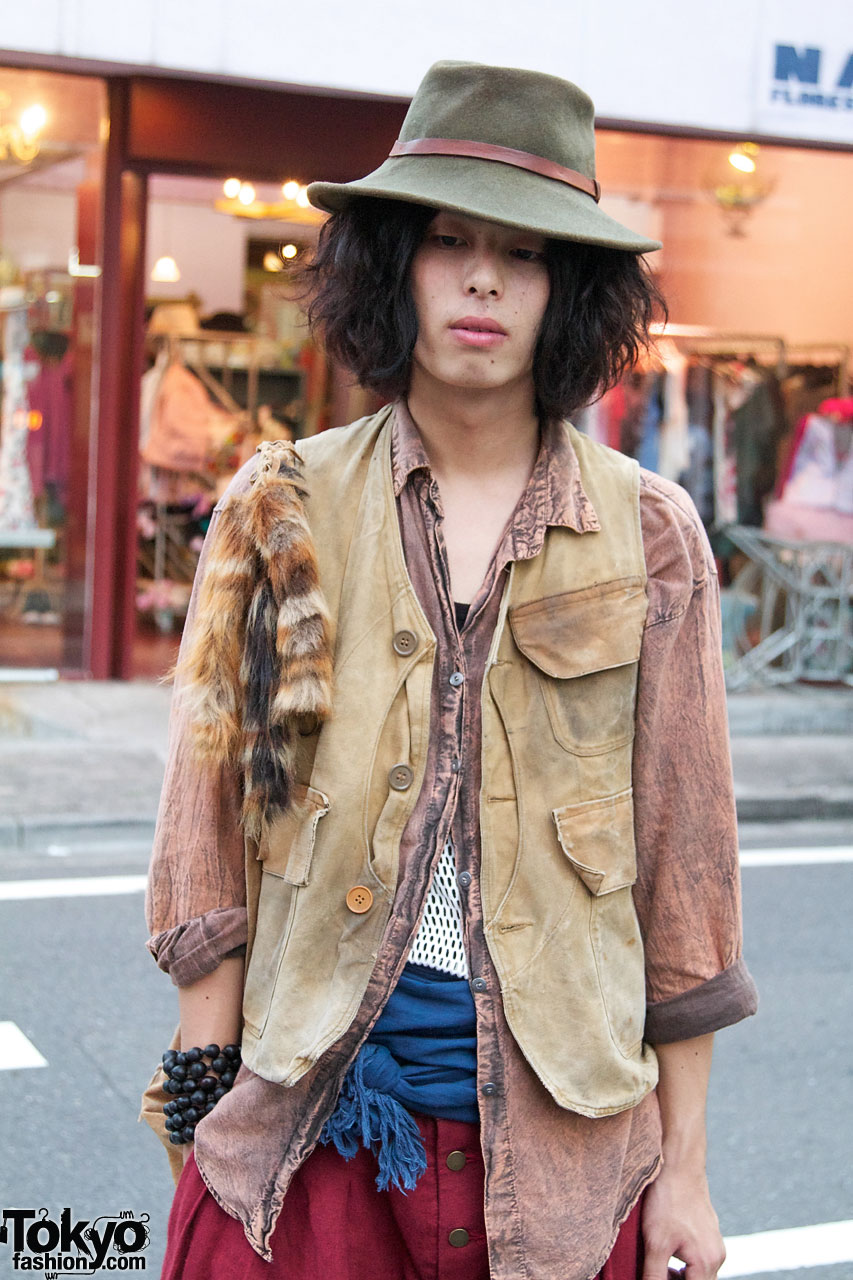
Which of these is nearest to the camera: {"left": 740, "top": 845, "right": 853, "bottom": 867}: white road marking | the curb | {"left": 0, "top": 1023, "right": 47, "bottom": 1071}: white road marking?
{"left": 0, "top": 1023, "right": 47, "bottom": 1071}: white road marking

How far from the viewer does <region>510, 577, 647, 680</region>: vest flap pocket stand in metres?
1.74

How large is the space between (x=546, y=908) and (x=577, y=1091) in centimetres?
21

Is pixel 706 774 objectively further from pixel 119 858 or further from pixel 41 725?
pixel 41 725

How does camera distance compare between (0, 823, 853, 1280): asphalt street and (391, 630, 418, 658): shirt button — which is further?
(0, 823, 853, 1280): asphalt street

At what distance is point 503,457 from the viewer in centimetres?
188

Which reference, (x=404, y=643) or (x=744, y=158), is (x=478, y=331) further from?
(x=744, y=158)

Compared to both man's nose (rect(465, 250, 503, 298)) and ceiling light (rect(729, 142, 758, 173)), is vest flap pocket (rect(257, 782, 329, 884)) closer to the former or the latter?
man's nose (rect(465, 250, 503, 298))

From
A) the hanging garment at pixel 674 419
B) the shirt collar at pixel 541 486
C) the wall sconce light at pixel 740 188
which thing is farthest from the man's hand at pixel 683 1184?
the wall sconce light at pixel 740 188

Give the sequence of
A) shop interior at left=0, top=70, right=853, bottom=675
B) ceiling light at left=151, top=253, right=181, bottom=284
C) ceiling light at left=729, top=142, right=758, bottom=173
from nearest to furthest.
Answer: shop interior at left=0, top=70, right=853, bottom=675
ceiling light at left=151, top=253, right=181, bottom=284
ceiling light at left=729, top=142, right=758, bottom=173

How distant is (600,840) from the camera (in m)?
1.75

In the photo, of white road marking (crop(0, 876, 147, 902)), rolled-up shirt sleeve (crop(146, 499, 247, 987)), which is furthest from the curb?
rolled-up shirt sleeve (crop(146, 499, 247, 987))

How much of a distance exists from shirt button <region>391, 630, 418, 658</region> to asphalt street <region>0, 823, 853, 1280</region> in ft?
7.79

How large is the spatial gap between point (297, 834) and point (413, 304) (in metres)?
0.64

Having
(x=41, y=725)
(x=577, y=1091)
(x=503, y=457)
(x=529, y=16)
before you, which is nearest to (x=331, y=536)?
(x=503, y=457)
